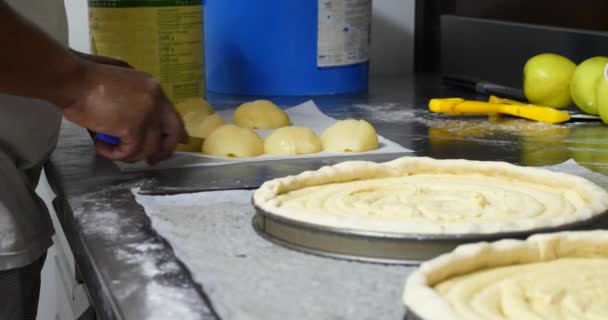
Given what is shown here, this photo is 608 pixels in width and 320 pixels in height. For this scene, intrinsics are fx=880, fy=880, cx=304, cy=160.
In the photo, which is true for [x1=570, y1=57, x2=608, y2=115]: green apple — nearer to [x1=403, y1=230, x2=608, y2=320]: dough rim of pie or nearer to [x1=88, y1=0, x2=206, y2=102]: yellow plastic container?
[x1=88, y1=0, x2=206, y2=102]: yellow plastic container

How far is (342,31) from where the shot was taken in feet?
5.68

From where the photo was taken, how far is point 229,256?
2.41 feet

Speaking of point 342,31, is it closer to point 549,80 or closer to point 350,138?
point 549,80

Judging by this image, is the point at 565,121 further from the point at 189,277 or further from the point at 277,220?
the point at 189,277

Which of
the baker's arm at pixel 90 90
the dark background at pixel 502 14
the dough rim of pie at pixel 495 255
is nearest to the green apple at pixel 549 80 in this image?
the dark background at pixel 502 14

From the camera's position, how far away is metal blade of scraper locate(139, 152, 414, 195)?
3.29ft

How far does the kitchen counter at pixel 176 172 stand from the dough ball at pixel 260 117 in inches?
6.6

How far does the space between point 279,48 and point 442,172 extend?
0.84 metres

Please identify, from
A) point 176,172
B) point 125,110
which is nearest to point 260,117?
point 176,172

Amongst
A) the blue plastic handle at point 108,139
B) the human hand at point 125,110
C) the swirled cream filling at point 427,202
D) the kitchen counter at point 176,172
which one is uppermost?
the human hand at point 125,110

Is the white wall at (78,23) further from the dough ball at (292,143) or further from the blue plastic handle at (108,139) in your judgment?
the blue plastic handle at (108,139)

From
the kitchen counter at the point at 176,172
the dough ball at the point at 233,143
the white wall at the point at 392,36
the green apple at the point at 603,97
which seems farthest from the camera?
the white wall at the point at 392,36

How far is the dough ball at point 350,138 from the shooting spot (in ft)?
3.92

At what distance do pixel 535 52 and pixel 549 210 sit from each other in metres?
0.98
